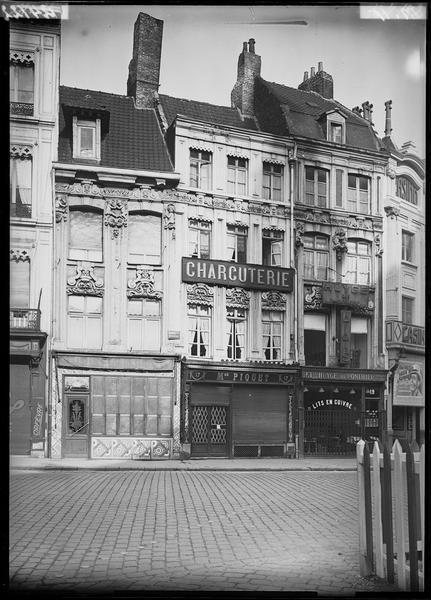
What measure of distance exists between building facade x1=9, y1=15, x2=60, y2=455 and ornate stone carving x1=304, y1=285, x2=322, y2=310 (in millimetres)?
2441

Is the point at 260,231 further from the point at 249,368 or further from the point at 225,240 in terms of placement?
the point at 249,368

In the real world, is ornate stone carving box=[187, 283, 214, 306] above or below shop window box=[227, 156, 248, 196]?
below

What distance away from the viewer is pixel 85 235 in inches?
255

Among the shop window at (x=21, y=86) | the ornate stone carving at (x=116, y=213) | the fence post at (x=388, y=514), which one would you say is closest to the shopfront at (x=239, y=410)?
the ornate stone carving at (x=116, y=213)

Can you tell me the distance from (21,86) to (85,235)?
4.62 feet

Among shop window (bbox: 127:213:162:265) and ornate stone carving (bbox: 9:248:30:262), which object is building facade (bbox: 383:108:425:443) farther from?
ornate stone carving (bbox: 9:248:30:262)

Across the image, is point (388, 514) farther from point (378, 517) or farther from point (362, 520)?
point (362, 520)

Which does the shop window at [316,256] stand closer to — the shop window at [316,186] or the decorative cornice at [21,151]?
the shop window at [316,186]

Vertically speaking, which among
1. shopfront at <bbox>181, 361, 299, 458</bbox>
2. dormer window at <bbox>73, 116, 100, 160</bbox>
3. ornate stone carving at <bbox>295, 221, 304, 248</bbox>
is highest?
dormer window at <bbox>73, 116, 100, 160</bbox>

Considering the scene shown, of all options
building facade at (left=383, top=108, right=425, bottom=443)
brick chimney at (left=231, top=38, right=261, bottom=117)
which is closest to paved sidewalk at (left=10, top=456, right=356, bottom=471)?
building facade at (left=383, top=108, right=425, bottom=443)

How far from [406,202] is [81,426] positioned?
3617mm

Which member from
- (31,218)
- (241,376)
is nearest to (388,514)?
(241,376)

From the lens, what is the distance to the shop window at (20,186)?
19.2 ft

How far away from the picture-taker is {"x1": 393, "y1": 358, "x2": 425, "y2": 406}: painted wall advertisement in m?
6.19
